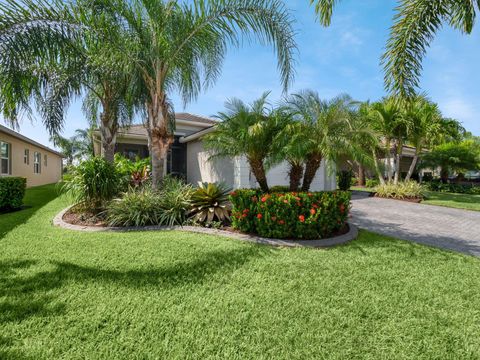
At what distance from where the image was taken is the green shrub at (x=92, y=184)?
8.15m

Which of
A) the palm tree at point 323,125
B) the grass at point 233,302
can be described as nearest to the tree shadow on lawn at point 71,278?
the grass at point 233,302

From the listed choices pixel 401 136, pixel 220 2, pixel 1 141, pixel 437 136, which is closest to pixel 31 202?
pixel 1 141

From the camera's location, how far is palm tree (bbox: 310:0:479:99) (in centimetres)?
680

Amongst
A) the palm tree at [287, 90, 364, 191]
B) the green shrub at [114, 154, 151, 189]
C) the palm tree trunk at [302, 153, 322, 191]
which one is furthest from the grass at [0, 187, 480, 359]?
the green shrub at [114, 154, 151, 189]

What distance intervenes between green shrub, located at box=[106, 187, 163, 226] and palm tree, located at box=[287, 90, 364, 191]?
180 inches

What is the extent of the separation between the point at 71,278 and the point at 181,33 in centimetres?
680

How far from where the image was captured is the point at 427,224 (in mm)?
8594

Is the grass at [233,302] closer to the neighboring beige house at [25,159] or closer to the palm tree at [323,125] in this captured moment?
the palm tree at [323,125]

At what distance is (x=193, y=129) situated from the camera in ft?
55.8

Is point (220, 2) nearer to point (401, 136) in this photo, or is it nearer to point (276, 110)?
point (276, 110)

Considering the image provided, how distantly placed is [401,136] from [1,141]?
2390 cm

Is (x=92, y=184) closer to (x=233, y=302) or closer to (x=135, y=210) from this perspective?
(x=135, y=210)

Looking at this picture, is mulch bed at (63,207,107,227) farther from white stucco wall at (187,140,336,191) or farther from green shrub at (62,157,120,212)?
white stucco wall at (187,140,336,191)

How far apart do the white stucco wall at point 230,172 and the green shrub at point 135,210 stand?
3.43m
